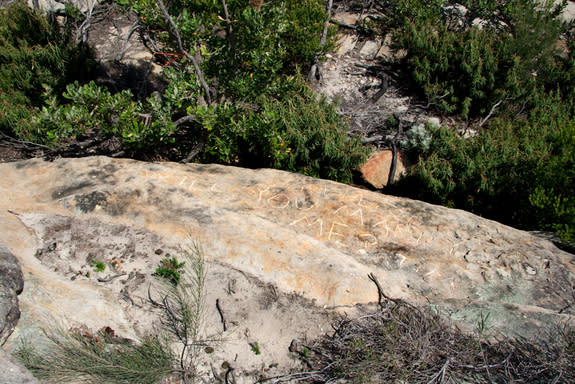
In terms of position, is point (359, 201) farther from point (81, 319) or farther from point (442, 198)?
point (81, 319)

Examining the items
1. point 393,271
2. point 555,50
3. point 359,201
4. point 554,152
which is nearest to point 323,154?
point 359,201

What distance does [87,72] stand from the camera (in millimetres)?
9195

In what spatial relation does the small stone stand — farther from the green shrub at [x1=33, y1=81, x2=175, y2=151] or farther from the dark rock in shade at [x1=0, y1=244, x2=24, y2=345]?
the green shrub at [x1=33, y1=81, x2=175, y2=151]

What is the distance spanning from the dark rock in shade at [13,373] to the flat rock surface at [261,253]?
63 cm

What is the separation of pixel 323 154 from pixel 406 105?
358cm

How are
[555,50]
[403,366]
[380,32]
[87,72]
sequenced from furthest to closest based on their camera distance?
[380,32] → [555,50] → [87,72] → [403,366]

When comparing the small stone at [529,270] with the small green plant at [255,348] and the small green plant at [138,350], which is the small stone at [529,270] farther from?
the small green plant at [138,350]

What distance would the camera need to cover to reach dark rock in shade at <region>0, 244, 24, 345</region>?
10.8ft

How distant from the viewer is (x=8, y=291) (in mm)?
3416

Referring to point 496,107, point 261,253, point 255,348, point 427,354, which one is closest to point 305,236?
point 261,253

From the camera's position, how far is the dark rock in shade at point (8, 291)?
10.8 ft

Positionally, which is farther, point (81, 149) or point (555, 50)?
point (555, 50)

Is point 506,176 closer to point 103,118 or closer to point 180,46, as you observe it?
point 180,46

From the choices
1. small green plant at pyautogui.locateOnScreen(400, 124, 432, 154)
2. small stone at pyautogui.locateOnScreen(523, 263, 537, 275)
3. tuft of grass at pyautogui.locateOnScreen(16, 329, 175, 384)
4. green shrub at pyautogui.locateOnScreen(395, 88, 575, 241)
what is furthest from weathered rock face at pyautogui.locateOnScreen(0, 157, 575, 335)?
small green plant at pyautogui.locateOnScreen(400, 124, 432, 154)
